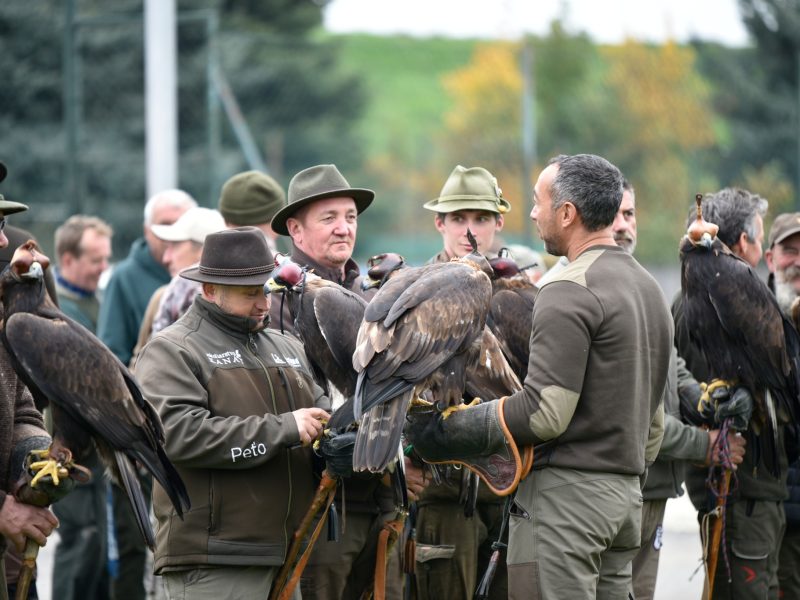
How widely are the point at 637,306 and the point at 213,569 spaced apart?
2.03 meters

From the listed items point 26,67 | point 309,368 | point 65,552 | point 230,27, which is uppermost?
point 230,27

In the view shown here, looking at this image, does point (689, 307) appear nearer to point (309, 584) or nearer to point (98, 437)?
point (309, 584)

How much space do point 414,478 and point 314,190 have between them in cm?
153

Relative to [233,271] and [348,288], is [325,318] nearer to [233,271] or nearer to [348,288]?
[233,271]

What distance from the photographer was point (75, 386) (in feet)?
15.0

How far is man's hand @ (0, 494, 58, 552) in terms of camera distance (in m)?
4.61

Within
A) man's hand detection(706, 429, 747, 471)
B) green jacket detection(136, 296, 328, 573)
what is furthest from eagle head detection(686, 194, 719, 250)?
green jacket detection(136, 296, 328, 573)

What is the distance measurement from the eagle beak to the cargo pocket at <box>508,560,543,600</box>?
7.28 ft

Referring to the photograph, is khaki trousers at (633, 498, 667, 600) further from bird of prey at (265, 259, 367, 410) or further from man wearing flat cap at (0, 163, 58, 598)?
man wearing flat cap at (0, 163, 58, 598)

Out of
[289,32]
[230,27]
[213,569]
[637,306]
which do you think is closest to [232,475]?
[213,569]

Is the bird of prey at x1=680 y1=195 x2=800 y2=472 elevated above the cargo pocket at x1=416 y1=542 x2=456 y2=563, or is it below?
above

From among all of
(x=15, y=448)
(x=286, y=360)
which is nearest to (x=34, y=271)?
(x=15, y=448)

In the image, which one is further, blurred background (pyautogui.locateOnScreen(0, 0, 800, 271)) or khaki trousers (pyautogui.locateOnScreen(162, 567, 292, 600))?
blurred background (pyautogui.locateOnScreen(0, 0, 800, 271))

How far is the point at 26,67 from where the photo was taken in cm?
1955
